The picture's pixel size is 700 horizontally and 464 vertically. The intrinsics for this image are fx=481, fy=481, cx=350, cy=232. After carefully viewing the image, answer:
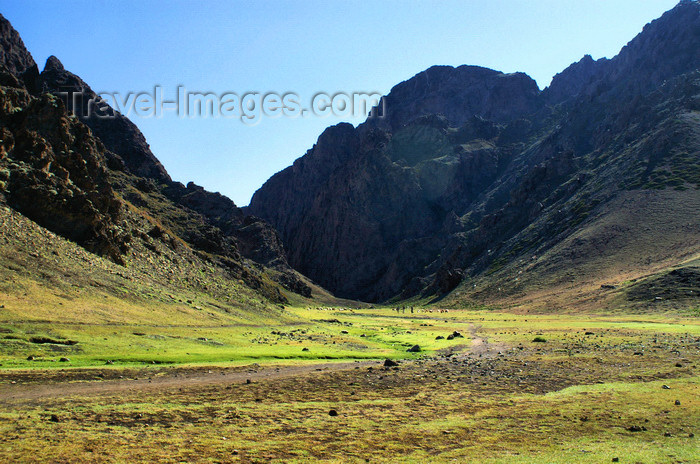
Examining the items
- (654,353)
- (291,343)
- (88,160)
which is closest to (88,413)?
(291,343)

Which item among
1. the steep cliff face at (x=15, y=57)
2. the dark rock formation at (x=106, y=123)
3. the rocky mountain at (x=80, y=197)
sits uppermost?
the steep cliff face at (x=15, y=57)

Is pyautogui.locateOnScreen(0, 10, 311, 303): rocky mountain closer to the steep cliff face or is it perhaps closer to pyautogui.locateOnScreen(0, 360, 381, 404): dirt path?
the steep cliff face

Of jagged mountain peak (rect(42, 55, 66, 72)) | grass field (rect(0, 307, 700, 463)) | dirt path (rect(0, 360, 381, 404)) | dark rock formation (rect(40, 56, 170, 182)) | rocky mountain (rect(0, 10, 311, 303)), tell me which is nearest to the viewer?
grass field (rect(0, 307, 700, 463))

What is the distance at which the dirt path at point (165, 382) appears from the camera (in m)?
19.9

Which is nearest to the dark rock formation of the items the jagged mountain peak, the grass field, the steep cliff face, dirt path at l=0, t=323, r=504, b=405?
the jagged mountain peak

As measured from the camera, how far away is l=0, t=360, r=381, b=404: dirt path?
65.4 feet

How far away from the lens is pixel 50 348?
2962 centimetres

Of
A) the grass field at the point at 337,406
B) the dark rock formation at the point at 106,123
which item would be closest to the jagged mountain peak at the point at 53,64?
the dark rock formation at the point at 106,123

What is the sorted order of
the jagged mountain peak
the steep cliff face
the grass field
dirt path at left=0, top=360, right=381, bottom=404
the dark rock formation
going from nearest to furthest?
the grass field, dirt path at left=0, top=360, right=381, bottom=404, the steep cliff face, the dark rock formation, the jagged mountain peak

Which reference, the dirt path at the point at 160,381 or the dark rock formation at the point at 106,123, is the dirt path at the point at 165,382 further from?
the dark rock formation at the point at 106,123

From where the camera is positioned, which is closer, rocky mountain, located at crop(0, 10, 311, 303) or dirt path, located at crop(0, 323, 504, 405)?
dirt path, located at crop(0, 323, 504, 405)

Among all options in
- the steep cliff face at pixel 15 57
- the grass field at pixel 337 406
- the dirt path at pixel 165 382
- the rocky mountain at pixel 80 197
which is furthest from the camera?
the steep cliff face at pixel 15 57

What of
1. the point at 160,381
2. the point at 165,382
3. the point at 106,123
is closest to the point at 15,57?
the point at 106,123

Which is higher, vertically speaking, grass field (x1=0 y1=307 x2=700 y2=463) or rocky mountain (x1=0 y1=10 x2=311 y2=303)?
rocky mountain (x1=0 y1=10 x2=311 y2=303)
